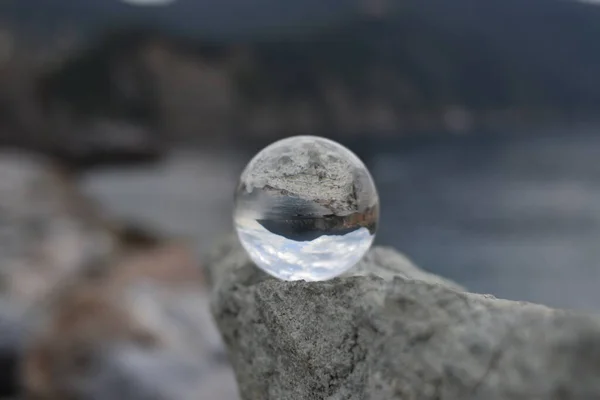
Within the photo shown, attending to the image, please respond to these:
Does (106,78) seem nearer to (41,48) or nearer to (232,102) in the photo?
(41,48)

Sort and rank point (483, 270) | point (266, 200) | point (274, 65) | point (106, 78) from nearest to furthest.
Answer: point (266, 200), point (483, 270), point (274, 65), point (106, 78)

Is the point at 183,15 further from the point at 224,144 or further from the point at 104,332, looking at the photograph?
the point at 104,332

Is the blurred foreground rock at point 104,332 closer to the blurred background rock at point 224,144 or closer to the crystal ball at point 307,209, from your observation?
the blurred background rock at point 224,144

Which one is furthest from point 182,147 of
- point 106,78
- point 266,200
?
point 266,200

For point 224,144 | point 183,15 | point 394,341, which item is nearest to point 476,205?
point 224,144

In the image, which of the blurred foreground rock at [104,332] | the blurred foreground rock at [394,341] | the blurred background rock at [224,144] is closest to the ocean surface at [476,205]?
the blurred background rock at [224,144]
